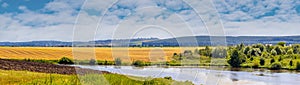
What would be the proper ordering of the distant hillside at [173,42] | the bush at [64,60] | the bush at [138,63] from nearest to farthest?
1. the distant hillside at [173,42]
2. the bush at [138,63]
3. the bush at [64,60]

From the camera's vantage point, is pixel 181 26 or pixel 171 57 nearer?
pixel 181 26

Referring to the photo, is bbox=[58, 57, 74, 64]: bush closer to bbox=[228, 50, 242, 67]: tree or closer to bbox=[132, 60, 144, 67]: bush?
bbox=[132, 60, 144, 67]: bush

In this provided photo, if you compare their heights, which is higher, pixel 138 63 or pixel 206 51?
pixel 206 51

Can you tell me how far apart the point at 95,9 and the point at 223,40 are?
4208 mm

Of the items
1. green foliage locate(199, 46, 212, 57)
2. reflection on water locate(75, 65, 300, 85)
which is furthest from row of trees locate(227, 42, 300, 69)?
reflection on water locate(75, 65, 300, 85)

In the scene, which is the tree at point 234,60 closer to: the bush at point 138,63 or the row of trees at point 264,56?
the row of trees at point 264,56

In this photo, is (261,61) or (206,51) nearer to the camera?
(206,51)

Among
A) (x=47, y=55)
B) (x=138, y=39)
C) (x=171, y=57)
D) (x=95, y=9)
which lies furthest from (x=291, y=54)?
(x=95, y=9)

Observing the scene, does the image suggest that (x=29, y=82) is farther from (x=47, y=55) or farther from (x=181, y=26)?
(x=47, y=55)

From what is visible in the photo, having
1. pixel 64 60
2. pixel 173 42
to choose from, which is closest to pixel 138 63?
pixel 64 60

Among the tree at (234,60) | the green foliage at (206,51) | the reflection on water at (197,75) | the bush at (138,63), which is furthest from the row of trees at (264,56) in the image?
the reflection on water at (197,75)

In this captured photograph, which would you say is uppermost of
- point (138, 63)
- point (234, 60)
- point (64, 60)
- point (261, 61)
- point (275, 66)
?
point (64, 60)

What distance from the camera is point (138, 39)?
12.9 m

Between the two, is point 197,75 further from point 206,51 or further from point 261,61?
point 261,61
